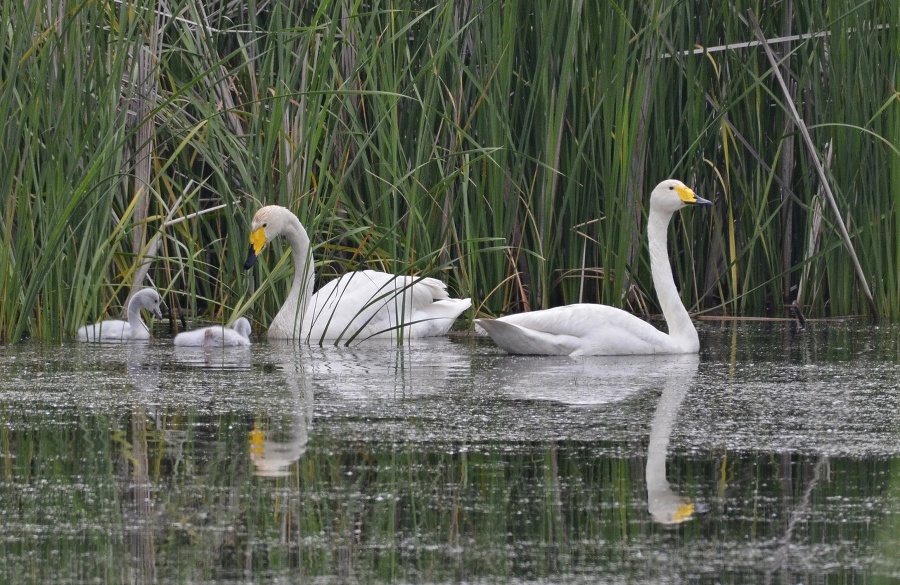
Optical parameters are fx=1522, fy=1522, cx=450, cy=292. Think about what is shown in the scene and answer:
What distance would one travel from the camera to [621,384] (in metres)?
5.51

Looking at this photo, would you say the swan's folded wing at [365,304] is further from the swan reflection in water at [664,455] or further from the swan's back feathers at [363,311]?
the swan reflection in water at [664,455]

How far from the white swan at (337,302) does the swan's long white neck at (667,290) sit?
39.3 inches

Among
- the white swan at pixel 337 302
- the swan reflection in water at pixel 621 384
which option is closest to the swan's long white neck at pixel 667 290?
the swan reflection in water at pixel 621 384

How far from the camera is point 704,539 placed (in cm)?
298

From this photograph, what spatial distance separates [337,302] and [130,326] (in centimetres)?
98

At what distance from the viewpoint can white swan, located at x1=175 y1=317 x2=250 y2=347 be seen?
6.70m

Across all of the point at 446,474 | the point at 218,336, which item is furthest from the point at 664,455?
the point at 218,336

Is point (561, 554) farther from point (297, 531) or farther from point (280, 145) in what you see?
point (280, 145)

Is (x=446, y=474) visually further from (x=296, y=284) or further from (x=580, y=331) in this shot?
(x=296, y=284)

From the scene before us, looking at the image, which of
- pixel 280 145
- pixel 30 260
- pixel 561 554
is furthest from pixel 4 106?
pixel 561 554

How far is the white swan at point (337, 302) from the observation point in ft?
23.7

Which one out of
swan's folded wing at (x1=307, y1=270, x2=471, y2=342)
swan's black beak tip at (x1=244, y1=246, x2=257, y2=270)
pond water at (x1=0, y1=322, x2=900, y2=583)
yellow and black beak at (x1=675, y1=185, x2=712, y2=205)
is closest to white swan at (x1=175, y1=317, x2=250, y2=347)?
swan's black beak tip at (x1=244, y1=246, x2=257, y2=270)

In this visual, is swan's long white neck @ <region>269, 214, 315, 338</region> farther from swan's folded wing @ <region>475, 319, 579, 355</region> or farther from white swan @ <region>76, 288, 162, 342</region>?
swan's folded wing @ <region>475, 319, 579, 355</region>

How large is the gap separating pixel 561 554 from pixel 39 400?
2505 mm
